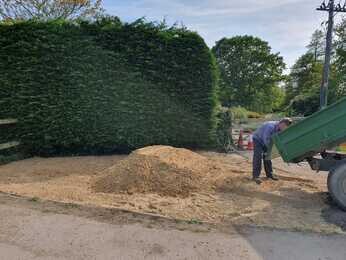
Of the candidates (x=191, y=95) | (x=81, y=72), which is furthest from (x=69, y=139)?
(x=191, y=95)

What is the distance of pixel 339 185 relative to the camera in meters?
5.39

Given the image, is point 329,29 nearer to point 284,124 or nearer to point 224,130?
point 224,130

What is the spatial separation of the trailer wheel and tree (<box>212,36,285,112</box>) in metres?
46.8

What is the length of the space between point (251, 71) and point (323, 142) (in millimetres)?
48258

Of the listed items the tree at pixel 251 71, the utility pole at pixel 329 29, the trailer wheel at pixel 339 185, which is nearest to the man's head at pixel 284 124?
the trailer wheel at pixel 339 185

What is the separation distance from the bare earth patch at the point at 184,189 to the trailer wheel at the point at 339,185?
0.28 metres

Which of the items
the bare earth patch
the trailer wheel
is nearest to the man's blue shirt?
the bare earth patch

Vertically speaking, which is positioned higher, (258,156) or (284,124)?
(284,124)

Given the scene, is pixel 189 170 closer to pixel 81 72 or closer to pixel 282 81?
pixel 81 72

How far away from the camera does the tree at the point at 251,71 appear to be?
51.8m

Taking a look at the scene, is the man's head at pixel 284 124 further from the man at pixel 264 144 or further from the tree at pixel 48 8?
the tree at pixel 48 8

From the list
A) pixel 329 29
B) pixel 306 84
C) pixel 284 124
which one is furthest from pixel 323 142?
pixel 306 84

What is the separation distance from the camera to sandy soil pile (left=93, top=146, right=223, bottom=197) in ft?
20.2

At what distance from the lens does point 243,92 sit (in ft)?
172
